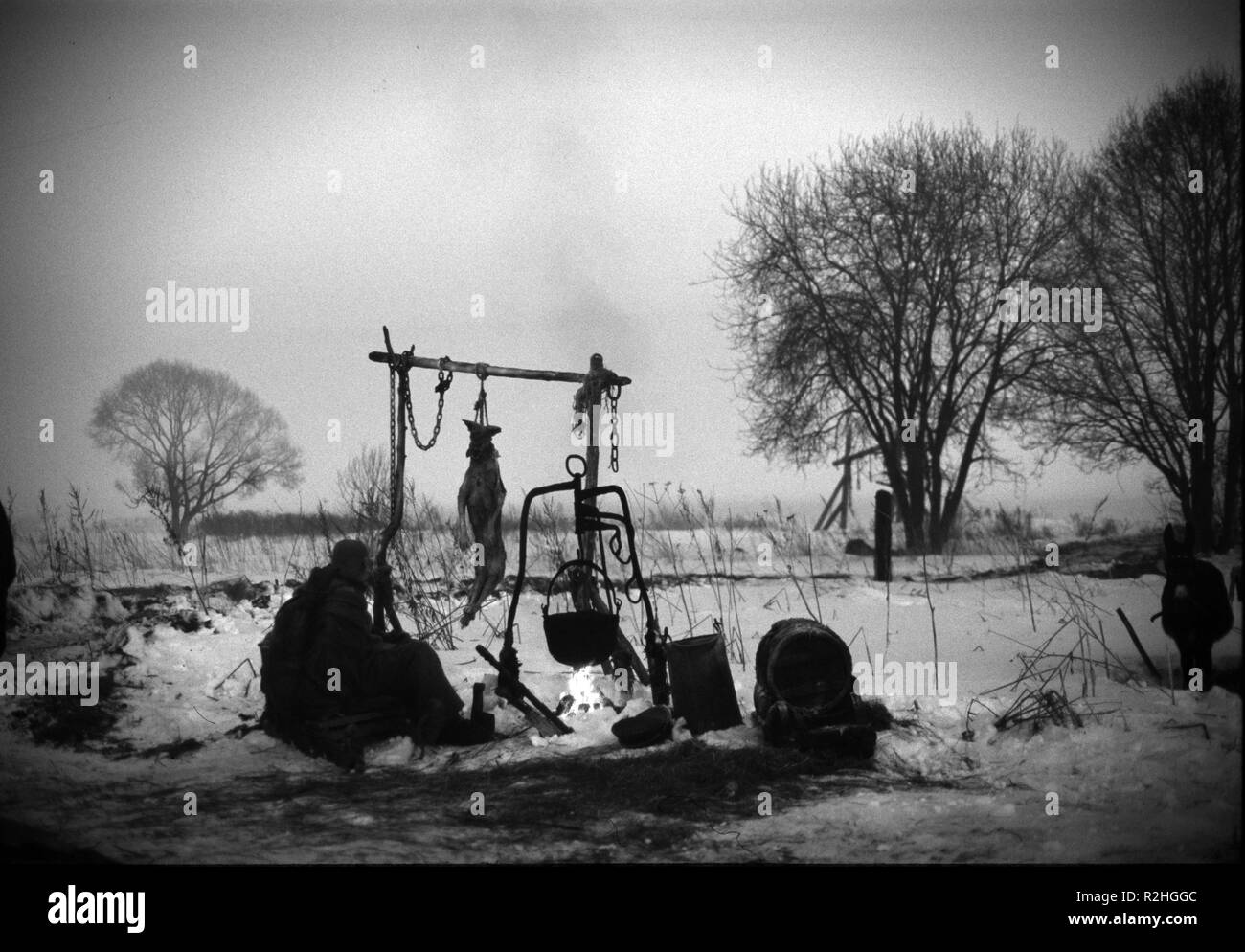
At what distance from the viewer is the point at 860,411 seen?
1262 centimetres

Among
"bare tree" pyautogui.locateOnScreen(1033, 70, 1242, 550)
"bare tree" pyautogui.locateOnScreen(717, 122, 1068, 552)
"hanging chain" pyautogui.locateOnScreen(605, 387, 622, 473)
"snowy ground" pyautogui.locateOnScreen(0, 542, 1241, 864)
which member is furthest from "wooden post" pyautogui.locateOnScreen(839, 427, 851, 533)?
"hanging chain" pyautogui.locateOnScreen(605, 387, 622, 473)

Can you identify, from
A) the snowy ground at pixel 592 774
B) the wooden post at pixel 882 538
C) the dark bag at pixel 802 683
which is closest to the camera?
the snowy ground at pixel 592 774

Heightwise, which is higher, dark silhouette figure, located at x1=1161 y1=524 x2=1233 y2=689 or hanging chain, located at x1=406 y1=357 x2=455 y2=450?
hanging chain, located at x1=406 y1=357 x2=455 y2=450

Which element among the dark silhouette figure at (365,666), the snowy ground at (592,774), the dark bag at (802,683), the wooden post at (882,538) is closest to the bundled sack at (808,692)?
the dark bag at (802,683)

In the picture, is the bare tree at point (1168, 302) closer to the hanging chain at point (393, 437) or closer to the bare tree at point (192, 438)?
the hanging chain at point (393, 437)

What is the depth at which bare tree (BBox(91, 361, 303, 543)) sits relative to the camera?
380 inches

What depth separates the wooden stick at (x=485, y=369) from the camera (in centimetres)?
608

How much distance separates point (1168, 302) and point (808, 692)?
22.6 ft

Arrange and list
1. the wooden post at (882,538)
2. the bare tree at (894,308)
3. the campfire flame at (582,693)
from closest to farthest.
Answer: the campfire flame at (582,693) < the wooden post at (882,538) < the bare tree at (894,308)

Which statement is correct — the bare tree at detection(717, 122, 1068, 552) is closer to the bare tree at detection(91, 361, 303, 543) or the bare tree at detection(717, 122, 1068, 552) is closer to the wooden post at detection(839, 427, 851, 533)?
the wooden post at detection(839, 427, 851, 533)

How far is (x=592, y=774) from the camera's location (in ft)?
16.1

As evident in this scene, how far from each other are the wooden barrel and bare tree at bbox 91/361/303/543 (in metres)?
5.87

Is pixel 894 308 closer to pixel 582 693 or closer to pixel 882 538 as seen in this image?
pixel 882 538

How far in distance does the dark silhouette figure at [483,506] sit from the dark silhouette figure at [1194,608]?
420cm
